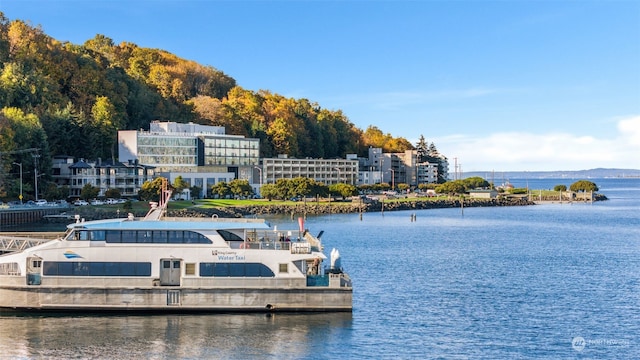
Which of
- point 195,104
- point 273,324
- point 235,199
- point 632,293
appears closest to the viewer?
point 273,324

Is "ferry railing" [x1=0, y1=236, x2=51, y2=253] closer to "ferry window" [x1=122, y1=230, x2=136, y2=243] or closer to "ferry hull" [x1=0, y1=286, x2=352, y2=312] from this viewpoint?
"ferry hull" [x1=0, y1=286, x2=352, y2=312]

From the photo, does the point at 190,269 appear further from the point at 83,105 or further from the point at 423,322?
the point at 83,105

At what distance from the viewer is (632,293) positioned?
49781 millimetres

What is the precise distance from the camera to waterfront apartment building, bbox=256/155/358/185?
16838cm

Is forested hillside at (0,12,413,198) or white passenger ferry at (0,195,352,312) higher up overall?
forested hillside at (0,12,413,198)

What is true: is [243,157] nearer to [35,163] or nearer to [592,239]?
[35,163]

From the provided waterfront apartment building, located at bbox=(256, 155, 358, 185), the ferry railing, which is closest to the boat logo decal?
the ferry railing

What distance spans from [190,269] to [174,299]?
1.78m

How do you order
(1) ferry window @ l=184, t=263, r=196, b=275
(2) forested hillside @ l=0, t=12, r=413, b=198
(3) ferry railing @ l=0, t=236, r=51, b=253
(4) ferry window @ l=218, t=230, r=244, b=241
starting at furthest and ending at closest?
(2) forested hillside @ l=0, t=12, r=413, b=198
(3) ferry railing @ l=0, t=236, r=51, b=253
(4) ferry window @ l=218, t=230, r=244, b=241
(1) ferry window @ l=184, t=263, r=196, b=275

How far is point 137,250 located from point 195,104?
153317 mm

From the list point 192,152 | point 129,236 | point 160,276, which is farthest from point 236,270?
point 192,152

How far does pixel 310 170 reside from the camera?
178 metres

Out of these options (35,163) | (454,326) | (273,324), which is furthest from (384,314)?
(35,163)

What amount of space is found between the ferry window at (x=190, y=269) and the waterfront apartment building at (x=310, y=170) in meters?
Answer: 127
